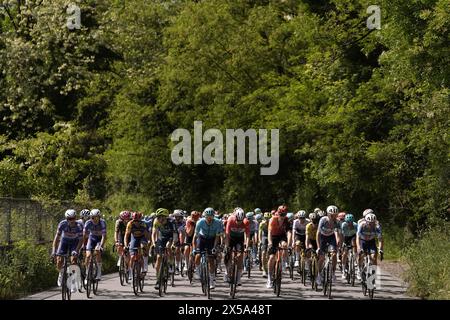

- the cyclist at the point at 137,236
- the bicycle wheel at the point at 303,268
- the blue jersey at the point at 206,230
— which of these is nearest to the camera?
the blue jersey at the point at 206,230

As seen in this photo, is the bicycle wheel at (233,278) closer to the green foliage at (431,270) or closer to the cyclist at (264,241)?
the green foliage at (431,270)

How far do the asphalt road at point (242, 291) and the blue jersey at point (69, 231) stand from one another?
1352mm

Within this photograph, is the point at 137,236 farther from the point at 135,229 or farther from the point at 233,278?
the point at 233,278

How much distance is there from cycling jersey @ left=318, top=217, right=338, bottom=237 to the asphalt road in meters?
1.45

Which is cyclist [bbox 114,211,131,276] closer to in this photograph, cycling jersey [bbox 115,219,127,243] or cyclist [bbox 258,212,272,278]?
cycling jersey [bbox 115,219,127,243]

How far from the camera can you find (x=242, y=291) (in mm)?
20719

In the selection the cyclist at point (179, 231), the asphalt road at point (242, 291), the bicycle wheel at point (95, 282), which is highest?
the cyclist at point (179, 231)

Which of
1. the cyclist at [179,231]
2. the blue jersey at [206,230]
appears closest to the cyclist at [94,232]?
the blue jersey at [206,230]

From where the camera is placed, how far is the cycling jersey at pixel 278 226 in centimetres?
2064

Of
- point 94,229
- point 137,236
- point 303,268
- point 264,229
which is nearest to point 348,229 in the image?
point 303,268

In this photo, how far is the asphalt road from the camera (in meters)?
18.9

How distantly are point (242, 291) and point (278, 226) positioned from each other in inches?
71.8

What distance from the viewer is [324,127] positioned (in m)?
38.3

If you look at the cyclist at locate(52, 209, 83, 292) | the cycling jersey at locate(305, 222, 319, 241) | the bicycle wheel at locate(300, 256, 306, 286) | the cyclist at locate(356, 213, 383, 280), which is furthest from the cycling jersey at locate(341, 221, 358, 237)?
the cyclist at locate(52, 209, 83, 292)
